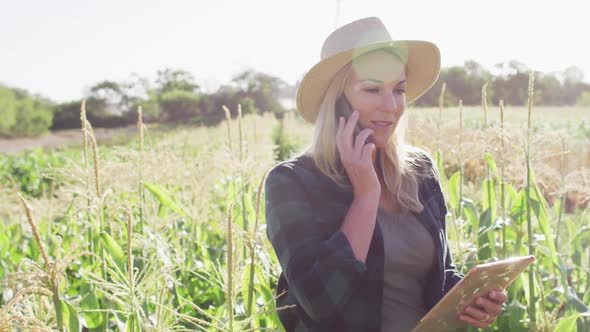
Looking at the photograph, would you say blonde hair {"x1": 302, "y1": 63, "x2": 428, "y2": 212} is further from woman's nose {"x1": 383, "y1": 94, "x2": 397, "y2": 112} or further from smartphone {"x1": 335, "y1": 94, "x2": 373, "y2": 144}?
woman's nose {"x1": 383, "y1": 94, "x2": 397, "y2": 112}

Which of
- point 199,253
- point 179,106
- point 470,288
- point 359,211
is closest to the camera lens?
point 470,288

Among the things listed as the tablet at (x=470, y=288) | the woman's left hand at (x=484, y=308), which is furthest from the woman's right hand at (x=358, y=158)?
the woman's left hand at (x=484, y=308)

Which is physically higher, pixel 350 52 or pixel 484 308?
pixel 350 52

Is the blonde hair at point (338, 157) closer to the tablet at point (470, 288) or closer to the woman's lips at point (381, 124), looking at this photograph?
the woman's lips at point (381, 124)

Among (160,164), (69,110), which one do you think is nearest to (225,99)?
(69,110)

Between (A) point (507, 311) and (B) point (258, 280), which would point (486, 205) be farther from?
(B) point (258, 280)

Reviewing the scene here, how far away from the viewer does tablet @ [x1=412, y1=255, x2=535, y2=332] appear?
148cm

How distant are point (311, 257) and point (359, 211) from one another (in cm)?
21

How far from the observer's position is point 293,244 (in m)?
1.65

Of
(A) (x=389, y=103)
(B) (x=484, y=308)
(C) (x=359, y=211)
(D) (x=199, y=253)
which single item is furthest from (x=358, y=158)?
(D) (x=199, y=253)

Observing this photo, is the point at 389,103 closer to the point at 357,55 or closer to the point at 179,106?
the point at 357,55

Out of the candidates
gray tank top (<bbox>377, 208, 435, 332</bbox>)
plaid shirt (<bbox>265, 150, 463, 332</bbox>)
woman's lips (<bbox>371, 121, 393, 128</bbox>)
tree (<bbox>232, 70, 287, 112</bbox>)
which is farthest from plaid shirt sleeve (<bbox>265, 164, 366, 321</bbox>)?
tree (<bbox>232, 70, 287, 112</bbox>)

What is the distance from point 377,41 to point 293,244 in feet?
2.81

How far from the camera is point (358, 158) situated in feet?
5.59
